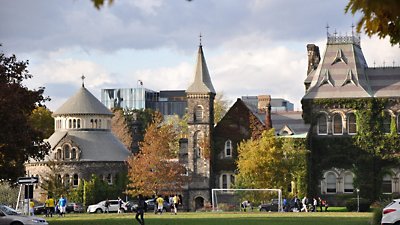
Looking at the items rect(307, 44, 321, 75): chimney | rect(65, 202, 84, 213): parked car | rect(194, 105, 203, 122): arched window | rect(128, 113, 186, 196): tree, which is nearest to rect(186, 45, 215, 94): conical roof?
rect(194, 105, 203, 122): arched window

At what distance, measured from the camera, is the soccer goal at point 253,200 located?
7825 cm

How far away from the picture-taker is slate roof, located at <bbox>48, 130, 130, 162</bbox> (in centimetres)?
10081

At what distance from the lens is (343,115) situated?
89125 mm

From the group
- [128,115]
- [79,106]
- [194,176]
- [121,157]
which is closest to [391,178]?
[194,176]

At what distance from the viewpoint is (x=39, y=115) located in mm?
123062

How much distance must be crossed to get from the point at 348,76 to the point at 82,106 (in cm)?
3139

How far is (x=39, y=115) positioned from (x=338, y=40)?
4467 cm

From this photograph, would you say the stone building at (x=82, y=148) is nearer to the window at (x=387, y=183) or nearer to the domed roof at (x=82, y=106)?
the domed roof at (x=82, y=106)

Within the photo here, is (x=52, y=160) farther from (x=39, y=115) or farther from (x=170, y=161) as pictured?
(x=39, y=115)

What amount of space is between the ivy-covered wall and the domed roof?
2836cm

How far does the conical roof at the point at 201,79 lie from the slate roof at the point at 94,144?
13116 millimetres

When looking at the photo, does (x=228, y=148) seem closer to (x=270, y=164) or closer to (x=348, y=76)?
(x=270, y=164)

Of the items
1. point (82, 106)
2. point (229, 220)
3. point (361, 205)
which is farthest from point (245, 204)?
point (82, 106)

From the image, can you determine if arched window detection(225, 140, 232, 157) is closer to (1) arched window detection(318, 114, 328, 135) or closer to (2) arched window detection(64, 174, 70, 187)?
(1) arched window detection(318, 114, 328, 135)
